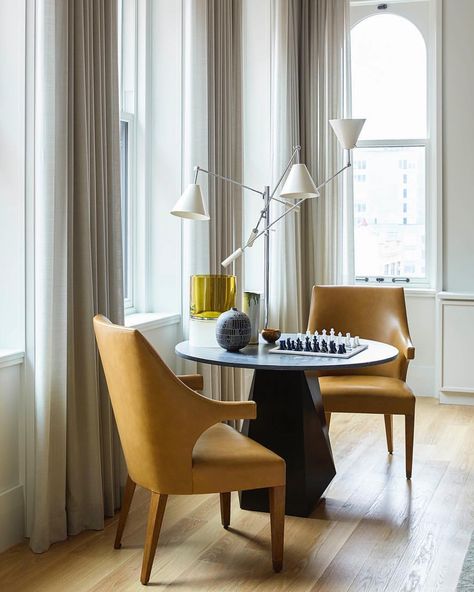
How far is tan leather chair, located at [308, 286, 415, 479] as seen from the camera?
3725 millimetres

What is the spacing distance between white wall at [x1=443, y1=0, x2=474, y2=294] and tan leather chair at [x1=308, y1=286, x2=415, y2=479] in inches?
61.5

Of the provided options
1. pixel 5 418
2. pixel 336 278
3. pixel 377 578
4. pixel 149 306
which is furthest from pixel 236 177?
pixel 377 578

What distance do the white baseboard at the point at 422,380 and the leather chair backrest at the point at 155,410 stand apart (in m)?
3.52

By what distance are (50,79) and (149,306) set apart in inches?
65.4

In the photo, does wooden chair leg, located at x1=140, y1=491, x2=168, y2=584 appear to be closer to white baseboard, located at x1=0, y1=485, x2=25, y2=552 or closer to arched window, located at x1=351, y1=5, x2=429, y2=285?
white baseboard, located at x1=0, y1=485, x2=25, y2=552

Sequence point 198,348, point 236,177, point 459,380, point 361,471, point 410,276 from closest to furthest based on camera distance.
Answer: point 198,348, point 361,471, point 236,177, point 459,380, point 410,276

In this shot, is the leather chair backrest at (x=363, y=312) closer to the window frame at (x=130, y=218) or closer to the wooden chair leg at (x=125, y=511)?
the window frame at (x=130, y=218)

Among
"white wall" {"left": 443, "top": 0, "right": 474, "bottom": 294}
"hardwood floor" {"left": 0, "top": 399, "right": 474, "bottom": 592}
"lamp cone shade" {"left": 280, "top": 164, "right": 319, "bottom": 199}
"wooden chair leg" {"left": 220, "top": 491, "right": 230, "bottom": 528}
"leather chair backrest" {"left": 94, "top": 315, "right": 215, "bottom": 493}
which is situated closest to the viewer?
"leather chair backrest" {"left": 94, "top": 315, "right": 215, "bottom": 493}

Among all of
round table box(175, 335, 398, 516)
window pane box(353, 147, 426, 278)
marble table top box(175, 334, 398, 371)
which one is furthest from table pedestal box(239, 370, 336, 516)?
window pane box(353, 147, 426, 278)

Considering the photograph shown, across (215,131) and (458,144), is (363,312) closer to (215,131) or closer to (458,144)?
(215,131)

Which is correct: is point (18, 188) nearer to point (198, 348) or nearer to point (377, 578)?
point (198, 348)

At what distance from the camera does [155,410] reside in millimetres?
2570

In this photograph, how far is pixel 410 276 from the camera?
5965mm

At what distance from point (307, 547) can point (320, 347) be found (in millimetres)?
802
